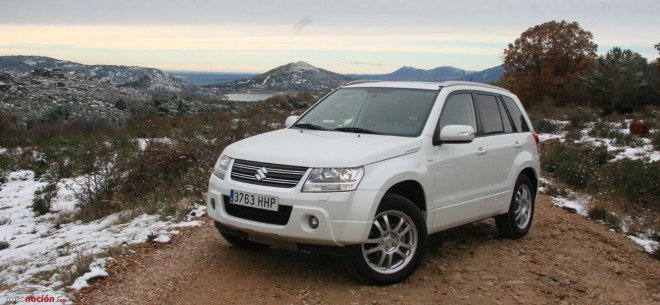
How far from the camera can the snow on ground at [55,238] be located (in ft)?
19.0

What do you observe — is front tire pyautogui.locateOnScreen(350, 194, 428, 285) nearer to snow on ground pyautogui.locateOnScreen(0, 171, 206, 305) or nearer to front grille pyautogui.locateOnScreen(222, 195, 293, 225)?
front grille pyautogui.locateOnScreen(222, 195, 293, 225)

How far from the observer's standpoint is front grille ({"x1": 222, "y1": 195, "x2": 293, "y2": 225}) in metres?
4.86

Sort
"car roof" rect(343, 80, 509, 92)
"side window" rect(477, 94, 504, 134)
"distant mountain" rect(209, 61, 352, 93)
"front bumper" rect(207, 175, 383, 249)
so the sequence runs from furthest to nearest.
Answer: "distant mountain" rect(209, 61, 352, 93)
"side window" rect(477, 94, 504, 134)
"car roof" rect(343, 80, 509, 92)
"front bumper" rect(207, 175, 383, 249)

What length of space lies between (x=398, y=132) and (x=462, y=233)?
2.27 m

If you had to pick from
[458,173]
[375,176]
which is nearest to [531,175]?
[458,173]

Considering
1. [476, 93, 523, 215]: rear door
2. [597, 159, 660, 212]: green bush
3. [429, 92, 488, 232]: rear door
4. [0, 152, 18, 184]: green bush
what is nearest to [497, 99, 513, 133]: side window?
[476, 93, 523, 215]: rear door

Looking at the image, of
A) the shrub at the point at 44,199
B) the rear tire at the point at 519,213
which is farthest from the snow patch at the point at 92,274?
the shrub at the point at 44,199

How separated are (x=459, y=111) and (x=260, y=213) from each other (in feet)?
8.27

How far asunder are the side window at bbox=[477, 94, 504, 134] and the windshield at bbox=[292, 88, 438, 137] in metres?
0.86

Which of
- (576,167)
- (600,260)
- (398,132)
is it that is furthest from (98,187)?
(576,167)

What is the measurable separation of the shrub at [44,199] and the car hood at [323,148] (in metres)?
6.73

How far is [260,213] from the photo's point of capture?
5.01 meters

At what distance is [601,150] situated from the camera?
1764 centimetres

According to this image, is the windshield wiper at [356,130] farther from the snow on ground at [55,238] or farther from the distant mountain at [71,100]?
the distant mountain at [71,100]
